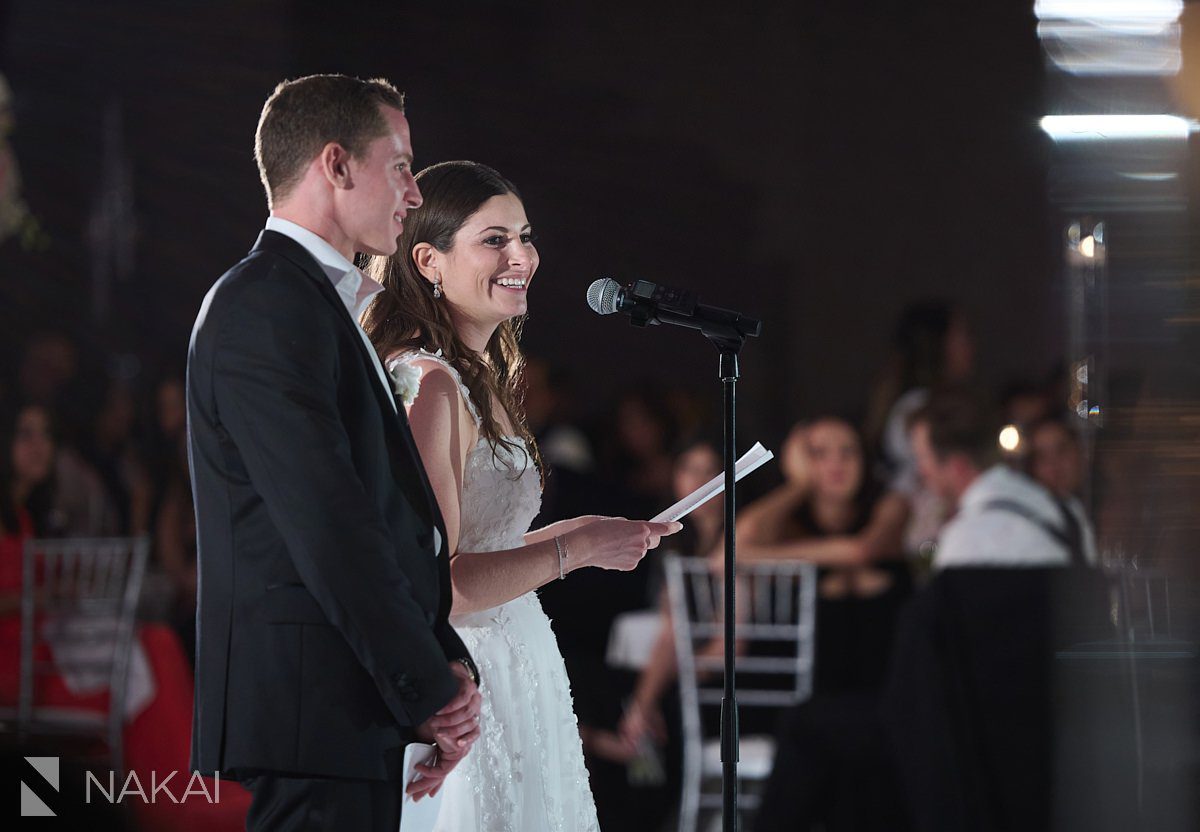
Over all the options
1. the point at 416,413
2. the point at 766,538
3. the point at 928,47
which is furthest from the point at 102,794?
the point at 928,47

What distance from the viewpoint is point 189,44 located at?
23.4ft

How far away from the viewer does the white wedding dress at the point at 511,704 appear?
196 centimetres

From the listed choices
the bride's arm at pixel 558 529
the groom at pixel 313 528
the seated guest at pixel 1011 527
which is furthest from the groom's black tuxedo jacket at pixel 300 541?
the seated guest at pixel 1011 527

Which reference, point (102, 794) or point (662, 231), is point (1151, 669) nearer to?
point (102, 794)

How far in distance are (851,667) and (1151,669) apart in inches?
46.5

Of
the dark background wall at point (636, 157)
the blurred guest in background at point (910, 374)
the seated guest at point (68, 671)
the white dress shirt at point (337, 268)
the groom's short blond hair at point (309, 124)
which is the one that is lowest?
the seated guest at point (68, 671)

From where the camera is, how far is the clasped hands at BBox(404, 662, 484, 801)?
1558 millimetres

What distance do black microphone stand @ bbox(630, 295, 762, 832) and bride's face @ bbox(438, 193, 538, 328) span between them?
19cm

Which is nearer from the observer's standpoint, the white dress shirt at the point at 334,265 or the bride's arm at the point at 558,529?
the white dress shirt at the point at 334,265

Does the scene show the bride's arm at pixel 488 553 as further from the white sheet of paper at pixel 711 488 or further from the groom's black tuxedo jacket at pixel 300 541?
the groom's black tuxedo jacket at pixel 300 541

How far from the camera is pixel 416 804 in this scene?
5.46 feet

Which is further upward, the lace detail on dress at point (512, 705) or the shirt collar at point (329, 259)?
the shirt collar at point (329, 259)

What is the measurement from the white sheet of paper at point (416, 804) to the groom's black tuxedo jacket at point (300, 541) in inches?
2.2

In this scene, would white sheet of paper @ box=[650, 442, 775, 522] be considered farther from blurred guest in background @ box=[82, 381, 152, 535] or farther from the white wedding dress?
blurred guest in background @ box=[82, 381, 152, 535]
